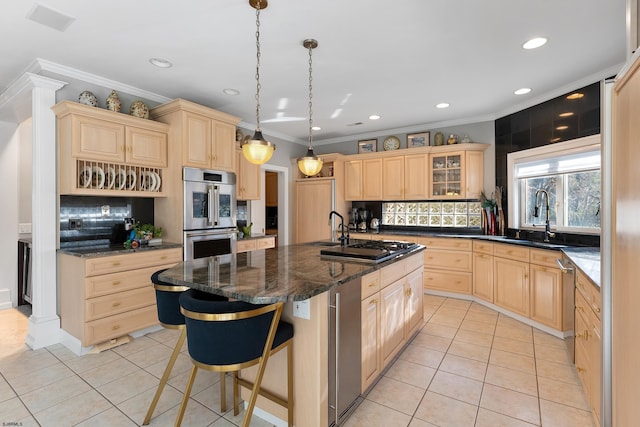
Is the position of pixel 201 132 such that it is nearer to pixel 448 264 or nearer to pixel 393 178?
pixel 393 178

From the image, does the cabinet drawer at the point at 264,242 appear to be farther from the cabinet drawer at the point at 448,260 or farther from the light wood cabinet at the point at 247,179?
the cabinet drawer at the point at 448,260

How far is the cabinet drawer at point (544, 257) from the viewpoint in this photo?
312 cm

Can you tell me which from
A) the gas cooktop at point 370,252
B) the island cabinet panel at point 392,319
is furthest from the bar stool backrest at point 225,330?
the island cabinet panel at point 392,319

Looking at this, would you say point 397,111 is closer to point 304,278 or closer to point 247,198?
point 247,198

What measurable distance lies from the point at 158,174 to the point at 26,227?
2.12 m

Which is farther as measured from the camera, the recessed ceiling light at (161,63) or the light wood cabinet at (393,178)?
the light wood cabinet at (393,178)

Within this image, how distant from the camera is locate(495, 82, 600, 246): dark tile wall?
3242 millimetres

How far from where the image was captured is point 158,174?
3.62 meters

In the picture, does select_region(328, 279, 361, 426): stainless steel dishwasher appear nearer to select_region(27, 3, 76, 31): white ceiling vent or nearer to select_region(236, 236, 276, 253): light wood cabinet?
select_region(236, 236, 276, 253): light wood cabinet

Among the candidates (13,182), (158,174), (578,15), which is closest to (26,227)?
(13,182)

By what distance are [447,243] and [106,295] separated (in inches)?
163

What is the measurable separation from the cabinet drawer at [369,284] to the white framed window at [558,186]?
2668 millimetres

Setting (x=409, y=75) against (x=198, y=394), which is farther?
(x=409, y=75)

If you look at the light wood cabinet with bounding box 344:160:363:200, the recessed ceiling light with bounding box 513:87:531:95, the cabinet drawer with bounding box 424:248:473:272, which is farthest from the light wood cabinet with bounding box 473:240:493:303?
the light wood cabinet with bounding box 344:160:363:200
